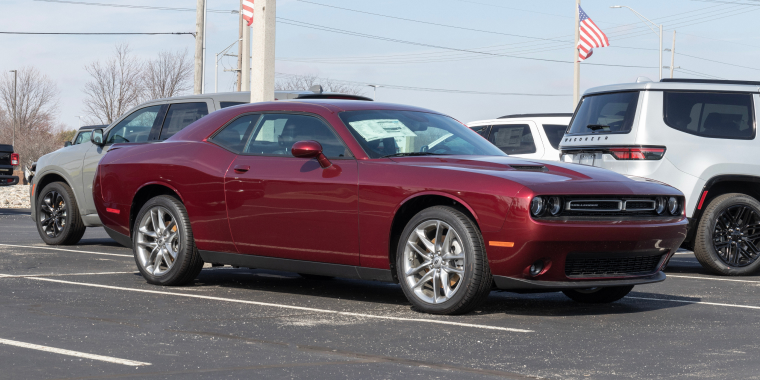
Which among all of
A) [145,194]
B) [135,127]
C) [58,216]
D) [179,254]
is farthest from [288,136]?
[58,216]

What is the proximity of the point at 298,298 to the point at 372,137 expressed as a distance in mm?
1396

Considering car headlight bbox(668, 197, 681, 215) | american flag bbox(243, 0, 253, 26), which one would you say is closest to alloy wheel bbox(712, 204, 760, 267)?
car headlight bbox(668, 197, 681, 215)

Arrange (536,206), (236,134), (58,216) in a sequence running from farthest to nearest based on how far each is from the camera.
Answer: (58,216) → (236,134) → (536,206)

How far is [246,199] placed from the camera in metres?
7.29

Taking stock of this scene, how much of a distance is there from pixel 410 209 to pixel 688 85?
14.3ft

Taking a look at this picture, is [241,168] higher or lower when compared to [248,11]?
lower

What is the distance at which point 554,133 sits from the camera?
1267 centimetres

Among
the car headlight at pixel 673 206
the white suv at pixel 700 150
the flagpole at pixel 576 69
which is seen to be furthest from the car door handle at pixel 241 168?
the flagpole at pixel 576 69

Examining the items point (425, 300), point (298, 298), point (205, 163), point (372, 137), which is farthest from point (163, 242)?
point (425, 300)

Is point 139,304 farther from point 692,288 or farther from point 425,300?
point 692,288

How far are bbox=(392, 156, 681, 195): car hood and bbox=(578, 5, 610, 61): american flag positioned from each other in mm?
23180

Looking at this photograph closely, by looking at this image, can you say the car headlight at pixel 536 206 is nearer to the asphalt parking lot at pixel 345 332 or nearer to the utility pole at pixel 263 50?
the asphalt parking lot at pixel 345 332

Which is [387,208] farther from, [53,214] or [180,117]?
[53,214]

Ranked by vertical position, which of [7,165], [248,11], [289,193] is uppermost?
[248,11]
